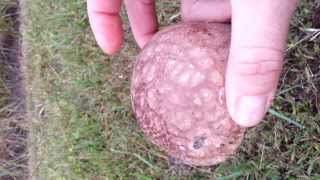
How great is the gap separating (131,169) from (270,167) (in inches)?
17.6

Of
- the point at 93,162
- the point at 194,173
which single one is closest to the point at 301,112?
the point at 194,173

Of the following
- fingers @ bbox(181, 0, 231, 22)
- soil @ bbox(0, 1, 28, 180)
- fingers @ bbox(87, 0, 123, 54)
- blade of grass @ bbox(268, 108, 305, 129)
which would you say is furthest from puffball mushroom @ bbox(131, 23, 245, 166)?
soil @ bbox(0, 1, 28, 180)

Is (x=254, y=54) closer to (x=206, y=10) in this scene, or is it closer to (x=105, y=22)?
(x=206, y=10)

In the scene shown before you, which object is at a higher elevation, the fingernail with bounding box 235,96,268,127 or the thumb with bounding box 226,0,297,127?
the thumb with bounding box 226,0,297,127

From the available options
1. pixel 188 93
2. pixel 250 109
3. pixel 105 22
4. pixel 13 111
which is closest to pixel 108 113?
pixel 13 111

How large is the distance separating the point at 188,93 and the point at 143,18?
0.42m

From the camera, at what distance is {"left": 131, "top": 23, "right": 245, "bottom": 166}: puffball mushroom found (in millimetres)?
1203

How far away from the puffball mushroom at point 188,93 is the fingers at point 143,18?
26 cm

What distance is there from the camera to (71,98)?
2.05 meters

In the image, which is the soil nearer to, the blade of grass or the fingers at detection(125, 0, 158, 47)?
the fingers at detection(125, 0, 158, 47)

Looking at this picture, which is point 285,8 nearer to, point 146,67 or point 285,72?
point 146,67

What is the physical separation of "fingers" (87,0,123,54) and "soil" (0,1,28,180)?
2.68ft

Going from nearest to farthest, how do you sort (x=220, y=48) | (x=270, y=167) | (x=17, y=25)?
(x=220, y=48) → (x=270, y=167) → (x=17, y=25)

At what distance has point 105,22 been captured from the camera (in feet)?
4.81
